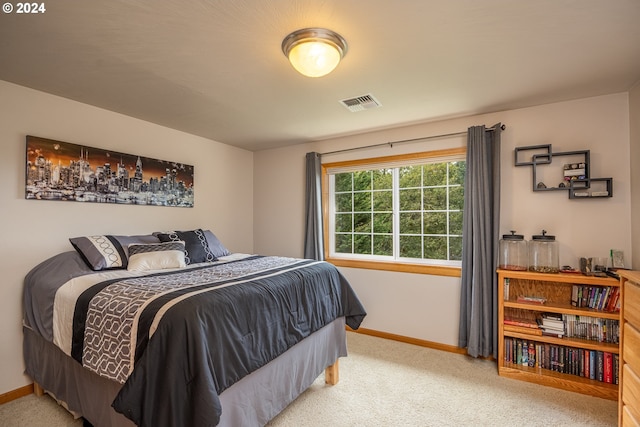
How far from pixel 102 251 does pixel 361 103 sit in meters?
2.53

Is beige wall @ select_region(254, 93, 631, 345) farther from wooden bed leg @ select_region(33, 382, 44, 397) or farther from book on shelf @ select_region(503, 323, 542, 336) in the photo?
Answer: wooden bed leg @ select_region(33, 382, 44, 397)

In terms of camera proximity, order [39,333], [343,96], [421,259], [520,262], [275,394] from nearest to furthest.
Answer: [275,394] < [39,333] < [343,96] < [520,262] < [421,259]

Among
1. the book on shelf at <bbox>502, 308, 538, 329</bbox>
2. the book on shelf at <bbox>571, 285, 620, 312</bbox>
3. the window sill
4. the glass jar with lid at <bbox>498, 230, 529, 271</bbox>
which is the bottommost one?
the book on shelf at <bbox>502, 308, 538, 329</bbox>

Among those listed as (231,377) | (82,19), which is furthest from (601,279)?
(82,19)

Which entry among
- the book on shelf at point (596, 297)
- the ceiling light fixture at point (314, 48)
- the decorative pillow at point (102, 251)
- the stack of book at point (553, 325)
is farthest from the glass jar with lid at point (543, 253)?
the decorative pillow at point (102, 251)

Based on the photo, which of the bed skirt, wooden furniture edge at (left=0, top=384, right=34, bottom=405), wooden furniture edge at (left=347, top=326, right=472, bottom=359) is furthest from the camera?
wooden furniture edge at (left=347, top=326, right=472, bottom=359)

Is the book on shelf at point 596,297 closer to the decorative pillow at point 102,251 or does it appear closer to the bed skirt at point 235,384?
the bed skirt at point 235,384

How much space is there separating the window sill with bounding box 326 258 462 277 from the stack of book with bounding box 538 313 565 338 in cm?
76

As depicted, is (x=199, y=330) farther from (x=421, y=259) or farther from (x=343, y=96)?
(x=421, y=259)

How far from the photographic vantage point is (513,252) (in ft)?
9.16

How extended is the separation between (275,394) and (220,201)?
107 inches

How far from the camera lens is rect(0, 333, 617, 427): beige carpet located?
1.94m

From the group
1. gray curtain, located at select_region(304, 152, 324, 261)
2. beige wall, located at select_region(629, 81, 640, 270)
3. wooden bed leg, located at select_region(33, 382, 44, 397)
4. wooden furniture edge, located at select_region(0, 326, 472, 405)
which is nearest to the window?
gray curtain, located at select_region(304, 152, 324, 261)

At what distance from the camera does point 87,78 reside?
2.16 meters
